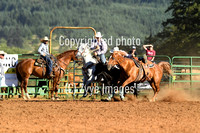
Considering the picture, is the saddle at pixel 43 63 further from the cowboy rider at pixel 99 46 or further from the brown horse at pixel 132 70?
the brown horse at pixel 132 70

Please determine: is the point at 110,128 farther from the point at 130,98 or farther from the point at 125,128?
the point at 130,98

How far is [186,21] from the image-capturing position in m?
43.5

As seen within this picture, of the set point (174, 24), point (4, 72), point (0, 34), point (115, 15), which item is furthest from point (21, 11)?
point (4, 72)

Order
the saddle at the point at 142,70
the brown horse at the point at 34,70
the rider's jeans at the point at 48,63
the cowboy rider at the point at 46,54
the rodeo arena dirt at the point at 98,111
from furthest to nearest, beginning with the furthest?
the brown horse at the point at 34,70
the rider's jeans at the point at 48,63
the cowboy rider at the point at 46,54
the saddle at the point at 142,70
the rodeo arena dirt at the point at 98,111

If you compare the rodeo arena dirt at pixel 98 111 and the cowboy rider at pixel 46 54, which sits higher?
the cowboy rider at pixel 46 54

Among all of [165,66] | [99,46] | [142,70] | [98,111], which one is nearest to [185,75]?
[165,66]

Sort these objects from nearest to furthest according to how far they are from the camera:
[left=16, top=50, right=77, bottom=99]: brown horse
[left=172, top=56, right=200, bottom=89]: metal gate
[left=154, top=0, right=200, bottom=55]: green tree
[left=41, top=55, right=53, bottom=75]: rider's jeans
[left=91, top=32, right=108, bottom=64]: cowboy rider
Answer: [left=91, top=32, right=108, bottom=64]: cowboy rider → [left=41, top=55, right=53, bottom=75]: rider's jeans → [left=16, top=50, right=77, bottom=99]: brown horse → [left=172, top=56, right=200, bottom=89]: metal gate → [left=154, top=0, right=200, bottom=55]: green tree

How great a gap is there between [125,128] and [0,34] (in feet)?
441

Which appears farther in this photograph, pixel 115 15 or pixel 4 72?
pixel 115 15

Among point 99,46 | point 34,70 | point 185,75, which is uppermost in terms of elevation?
point 99,46

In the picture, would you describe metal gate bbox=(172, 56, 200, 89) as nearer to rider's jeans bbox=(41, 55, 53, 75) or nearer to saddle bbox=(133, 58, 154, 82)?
saddle bbox=(133, 58, 154, 82)

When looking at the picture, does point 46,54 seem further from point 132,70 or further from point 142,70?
point 142,70

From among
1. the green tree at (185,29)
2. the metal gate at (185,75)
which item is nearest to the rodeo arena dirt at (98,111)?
the metal gate at (185,75)

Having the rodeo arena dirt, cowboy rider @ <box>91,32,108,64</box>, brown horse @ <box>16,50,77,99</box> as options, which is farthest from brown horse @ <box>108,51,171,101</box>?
brown horse @ <box>16,50,77,99</box>
